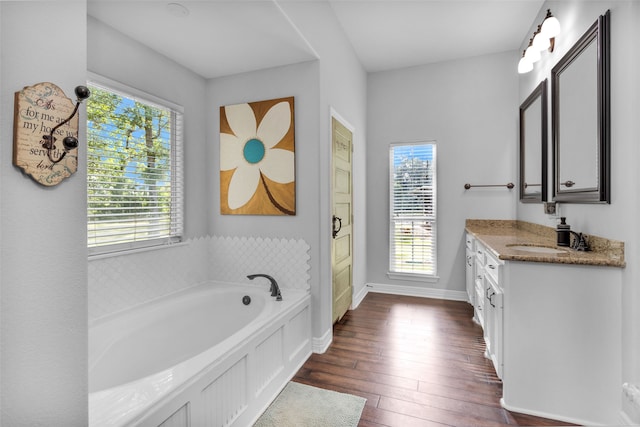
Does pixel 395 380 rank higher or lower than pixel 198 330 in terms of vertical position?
lower

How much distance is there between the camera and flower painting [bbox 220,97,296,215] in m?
2.62

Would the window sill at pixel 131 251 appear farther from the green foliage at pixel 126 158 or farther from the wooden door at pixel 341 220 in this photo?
the wooden door at pixel 341 220

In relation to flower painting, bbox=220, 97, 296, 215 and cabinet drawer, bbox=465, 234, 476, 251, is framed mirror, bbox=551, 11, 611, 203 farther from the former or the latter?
flower painting, bbox=220, 97, 296, 215

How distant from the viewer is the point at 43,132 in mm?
807

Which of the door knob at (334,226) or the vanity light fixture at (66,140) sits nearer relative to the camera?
the vanity light fixture at (66,140)

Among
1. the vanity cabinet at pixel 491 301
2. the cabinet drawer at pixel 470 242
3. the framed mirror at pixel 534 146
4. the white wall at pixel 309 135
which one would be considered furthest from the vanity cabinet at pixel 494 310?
the white wall at pixel 309 135

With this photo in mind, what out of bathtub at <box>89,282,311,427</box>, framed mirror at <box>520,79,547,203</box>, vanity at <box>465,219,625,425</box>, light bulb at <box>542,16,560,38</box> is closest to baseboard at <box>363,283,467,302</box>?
framed mirror at <box>520,79,547,203</box>

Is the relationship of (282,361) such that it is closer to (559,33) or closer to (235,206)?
(235,206)

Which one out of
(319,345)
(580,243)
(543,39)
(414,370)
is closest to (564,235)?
(580,243)

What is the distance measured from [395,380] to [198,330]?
1524 millimetres

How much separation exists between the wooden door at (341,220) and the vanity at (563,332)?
4.69ft

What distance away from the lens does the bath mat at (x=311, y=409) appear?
1751 mm

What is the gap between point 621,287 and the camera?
1668 mm

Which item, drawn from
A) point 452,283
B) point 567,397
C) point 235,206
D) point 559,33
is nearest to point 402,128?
point 559,33
